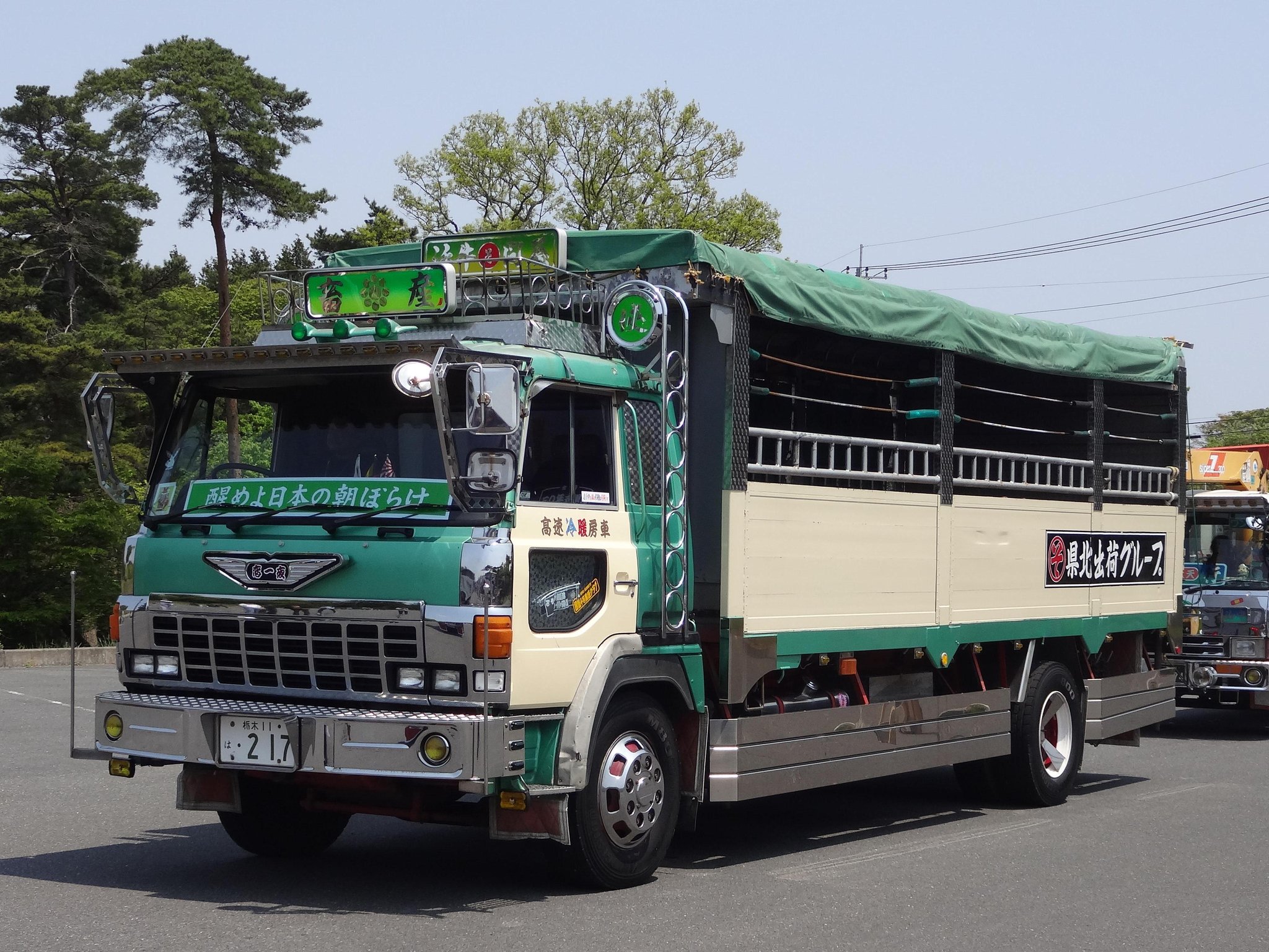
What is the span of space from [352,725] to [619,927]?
1.49 metres

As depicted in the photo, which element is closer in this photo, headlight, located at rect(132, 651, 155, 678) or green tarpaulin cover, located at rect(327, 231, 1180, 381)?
headlight, located at rect(132, 651, 155, 678)

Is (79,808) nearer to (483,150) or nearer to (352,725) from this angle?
(352,725)

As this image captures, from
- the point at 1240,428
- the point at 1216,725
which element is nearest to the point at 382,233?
the point at 1216,725

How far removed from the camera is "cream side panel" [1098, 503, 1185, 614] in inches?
491

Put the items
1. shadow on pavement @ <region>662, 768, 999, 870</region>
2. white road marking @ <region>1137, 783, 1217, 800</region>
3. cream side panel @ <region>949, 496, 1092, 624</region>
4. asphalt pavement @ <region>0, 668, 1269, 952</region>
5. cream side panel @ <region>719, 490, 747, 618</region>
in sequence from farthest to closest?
white road marking @ <region>1137, 783, 1217, 800</region>, cream side panel @ <region>949, 496, 1092, 624</region>, shadow on pavement @ <region>662, 768, 999, 870</region>, cream side panel @ <region>719, 490, 747, 618</region>, asphalt pavement @ <region>0, 668, 1269, 952</region>

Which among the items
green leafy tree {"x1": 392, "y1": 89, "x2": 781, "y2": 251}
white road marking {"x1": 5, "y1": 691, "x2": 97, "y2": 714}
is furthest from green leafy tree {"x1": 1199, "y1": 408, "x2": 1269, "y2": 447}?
white road marking {"x1": 5, "y1": 691, "x2": 97, "y2": 714}

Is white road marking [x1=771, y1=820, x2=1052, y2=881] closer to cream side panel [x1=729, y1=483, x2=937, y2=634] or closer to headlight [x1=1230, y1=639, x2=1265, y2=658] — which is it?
cream side panel [x1=729, y1=483, x2=937, y2=634]

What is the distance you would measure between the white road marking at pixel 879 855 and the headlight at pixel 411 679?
97.0 inches

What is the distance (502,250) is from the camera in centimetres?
884

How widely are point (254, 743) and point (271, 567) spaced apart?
81 cm

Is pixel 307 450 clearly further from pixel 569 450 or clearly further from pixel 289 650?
pixel 569 450

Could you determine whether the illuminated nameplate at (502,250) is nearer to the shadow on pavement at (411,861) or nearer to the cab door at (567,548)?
the cab door at (567,548)

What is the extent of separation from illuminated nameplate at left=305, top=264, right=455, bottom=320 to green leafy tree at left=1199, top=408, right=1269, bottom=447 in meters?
72.3

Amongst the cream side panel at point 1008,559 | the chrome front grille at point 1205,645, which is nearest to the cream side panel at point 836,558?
the cream side panel at point 1008,559
